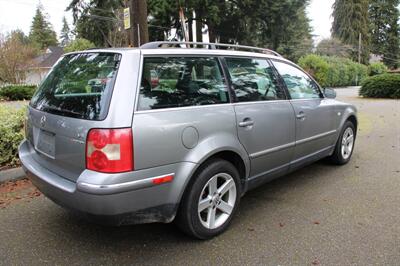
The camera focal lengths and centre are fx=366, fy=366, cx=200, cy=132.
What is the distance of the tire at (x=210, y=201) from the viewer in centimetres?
296

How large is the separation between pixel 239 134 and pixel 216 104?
358 mm

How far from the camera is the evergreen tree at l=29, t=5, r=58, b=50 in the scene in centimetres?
7000

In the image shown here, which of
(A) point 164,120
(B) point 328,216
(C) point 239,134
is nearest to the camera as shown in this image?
(A) point 164,120

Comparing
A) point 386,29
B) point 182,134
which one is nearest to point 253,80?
point 182,134

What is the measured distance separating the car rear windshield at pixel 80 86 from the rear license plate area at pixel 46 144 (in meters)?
0.20

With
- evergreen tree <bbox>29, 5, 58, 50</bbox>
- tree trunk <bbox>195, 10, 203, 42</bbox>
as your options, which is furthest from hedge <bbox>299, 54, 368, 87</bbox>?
evergreen tree <bbox>29, 5, 58, 50</bbox>

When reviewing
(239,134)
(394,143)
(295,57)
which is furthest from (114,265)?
(295,57)

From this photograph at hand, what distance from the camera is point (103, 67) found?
2.87 metres

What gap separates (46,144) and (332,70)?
32.2 m

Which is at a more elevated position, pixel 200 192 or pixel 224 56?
pixel 224 56

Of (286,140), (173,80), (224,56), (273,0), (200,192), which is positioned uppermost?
(273,0)

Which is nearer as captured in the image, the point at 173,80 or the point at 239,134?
the point at 173,80

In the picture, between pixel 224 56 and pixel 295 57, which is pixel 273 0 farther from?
pixel 295 57

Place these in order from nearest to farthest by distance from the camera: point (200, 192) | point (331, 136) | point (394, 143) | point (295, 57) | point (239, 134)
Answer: point (200, 192), point (239, 134), point (331, 136), point (394, 143), point (295, 57)
